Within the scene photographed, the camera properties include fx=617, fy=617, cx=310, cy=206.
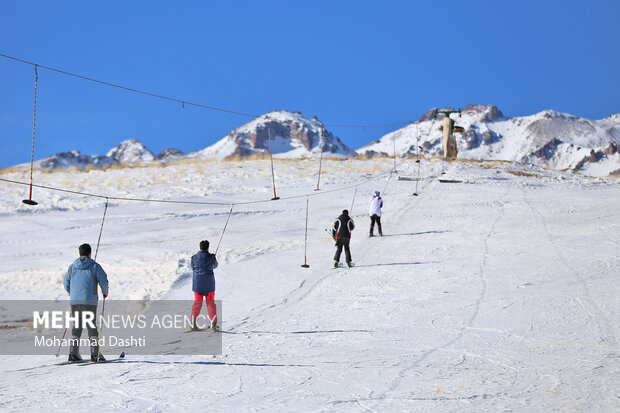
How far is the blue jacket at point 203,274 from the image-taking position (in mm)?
10492

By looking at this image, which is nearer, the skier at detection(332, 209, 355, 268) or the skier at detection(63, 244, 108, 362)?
the skier at detection(63, 244, 108, 362)

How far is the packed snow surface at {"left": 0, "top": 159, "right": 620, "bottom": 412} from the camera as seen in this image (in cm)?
652

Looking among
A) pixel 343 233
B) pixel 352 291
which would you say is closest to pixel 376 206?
pixel 343 233

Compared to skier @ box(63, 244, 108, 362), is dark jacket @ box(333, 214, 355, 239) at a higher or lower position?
higher

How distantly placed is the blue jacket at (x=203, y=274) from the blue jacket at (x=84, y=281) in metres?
2.04

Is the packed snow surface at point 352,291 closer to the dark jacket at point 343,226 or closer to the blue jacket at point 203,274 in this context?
the blue jacket at point 203,274

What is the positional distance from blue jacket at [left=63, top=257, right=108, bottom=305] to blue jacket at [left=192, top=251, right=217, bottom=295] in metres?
2.04

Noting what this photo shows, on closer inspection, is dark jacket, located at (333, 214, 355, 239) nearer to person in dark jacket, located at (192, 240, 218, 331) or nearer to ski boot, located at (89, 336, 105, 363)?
person in dark jacket, located at (192, 240, 218, 331)

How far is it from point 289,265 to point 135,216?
10549mm

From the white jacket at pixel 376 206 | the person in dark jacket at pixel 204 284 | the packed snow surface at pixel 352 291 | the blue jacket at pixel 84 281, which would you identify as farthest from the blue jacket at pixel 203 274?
the white jacket at pixel 376 206

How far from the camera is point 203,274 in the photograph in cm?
1053

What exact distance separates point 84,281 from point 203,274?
7.79ft

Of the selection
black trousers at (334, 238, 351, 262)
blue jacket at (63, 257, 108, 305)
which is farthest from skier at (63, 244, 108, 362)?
black trousers at (334, 238, 351, 262)

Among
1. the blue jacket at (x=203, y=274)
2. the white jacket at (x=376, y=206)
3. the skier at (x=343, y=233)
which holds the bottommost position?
the blue jacket at (x=203, y=274)
